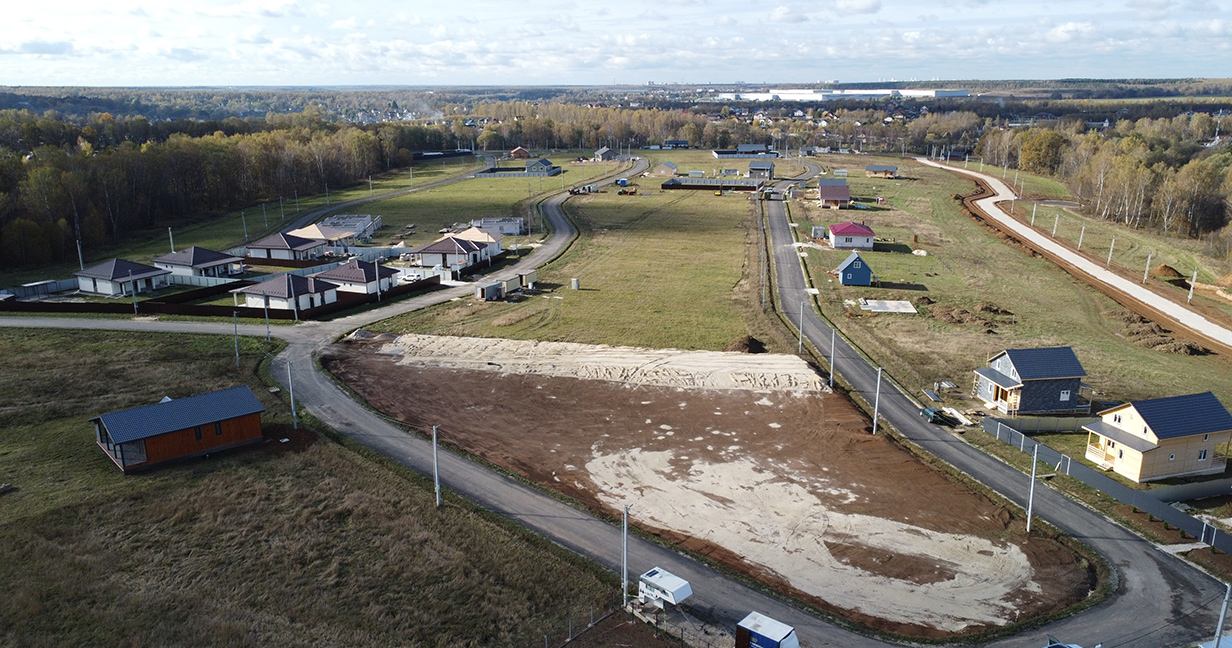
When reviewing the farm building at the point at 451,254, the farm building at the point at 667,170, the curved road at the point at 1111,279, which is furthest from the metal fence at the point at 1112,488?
the farm building at the point at 667,170

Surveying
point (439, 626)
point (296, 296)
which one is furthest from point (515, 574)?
point (296, 296)

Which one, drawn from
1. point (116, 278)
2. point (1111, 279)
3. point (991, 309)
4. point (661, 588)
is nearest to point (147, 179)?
point (116, 278)

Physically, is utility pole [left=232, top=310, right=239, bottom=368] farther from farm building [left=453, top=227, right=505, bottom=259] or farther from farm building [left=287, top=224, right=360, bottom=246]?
farm building [left=287, top=224, right=360, bottom=246]

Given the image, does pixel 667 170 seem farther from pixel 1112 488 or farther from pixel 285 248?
pixel 1112 488

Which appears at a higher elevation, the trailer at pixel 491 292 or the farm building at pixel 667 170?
the farm building at pixel 667 170

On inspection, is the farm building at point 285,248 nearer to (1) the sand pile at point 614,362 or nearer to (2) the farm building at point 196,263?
(2) the farm building at point 196,263
